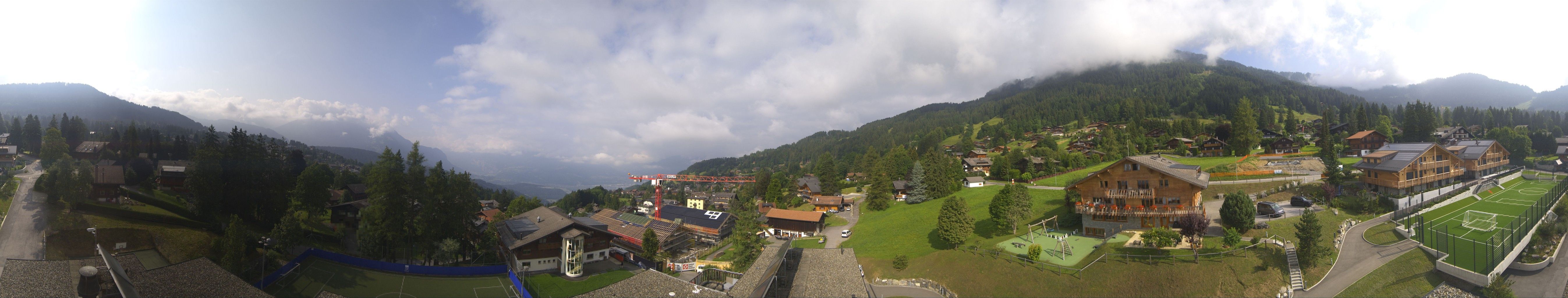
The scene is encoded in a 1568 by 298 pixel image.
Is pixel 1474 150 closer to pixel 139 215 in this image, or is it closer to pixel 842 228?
pixel 842 228

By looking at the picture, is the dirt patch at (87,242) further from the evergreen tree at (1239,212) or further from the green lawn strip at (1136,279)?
the evergreen tree at (1239,212)

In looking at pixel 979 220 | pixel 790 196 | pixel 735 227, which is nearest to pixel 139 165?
pixel 735 227

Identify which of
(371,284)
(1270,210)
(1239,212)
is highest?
(1239,212)

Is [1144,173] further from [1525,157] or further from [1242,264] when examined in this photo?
[1525,157]

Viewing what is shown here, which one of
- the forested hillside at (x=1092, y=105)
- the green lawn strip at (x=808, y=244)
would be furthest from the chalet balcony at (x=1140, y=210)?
the forested hillside at (x=1092, y=105)

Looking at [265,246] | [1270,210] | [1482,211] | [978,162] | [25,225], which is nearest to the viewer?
[25,225]

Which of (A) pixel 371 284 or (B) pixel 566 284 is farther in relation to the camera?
(B) pixel 566 284

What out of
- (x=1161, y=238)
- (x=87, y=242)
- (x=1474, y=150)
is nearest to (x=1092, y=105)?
(x=1474, y=150)

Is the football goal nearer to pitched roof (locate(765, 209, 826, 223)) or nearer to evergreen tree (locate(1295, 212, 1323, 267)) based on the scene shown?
evergreen tree (locate(1295, 212, 1323, 267))
